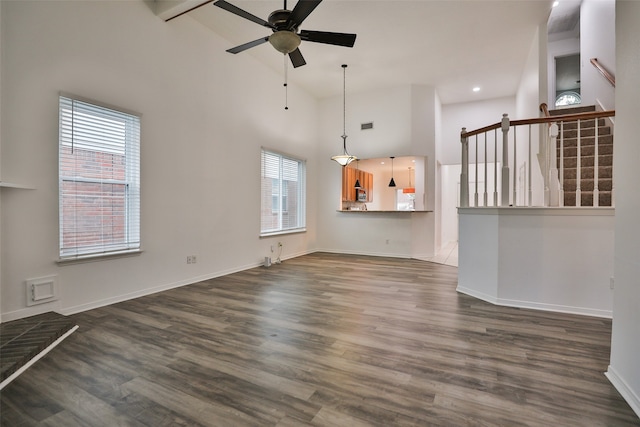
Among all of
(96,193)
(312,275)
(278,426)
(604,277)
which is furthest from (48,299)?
(604,277)

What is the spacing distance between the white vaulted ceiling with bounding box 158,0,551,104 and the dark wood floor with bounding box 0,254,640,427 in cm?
374

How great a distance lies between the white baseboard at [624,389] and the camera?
1.63 m

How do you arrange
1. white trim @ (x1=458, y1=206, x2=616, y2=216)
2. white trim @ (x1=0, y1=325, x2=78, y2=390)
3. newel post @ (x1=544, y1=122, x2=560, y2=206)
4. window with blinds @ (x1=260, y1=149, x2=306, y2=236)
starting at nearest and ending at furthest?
white trim @ (x1=0, y1=325, x2=78, y2=390) → white trim @ (x1=458, y1=206, x2=616, y2=216) → newel post @ (x1=544, y1=122, x2=560, y2=206) → window with blinds @ (x1=260, y1=149, x2=306, y2=236)

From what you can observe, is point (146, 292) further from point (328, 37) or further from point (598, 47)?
point (598, 47)

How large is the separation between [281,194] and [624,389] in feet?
18.3

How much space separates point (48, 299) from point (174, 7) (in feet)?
11.7

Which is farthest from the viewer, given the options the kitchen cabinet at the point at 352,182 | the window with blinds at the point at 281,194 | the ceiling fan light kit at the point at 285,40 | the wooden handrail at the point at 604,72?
the kitchen cabinet at the point at 352,182

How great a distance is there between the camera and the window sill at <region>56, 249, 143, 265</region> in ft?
10.0

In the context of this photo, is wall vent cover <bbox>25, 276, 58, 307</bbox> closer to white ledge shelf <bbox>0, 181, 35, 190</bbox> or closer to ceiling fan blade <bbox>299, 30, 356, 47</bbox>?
white ledge shelf <bbox>0, 181, 35, 190</bbox>

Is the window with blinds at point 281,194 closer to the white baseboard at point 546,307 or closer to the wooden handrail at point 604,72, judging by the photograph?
the white baseboard at point 546,307

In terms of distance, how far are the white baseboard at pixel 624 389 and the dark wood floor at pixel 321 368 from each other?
0.12ft

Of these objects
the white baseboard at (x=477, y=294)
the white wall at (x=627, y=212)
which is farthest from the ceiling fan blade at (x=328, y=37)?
the white baseboard at (x=477, y=294)

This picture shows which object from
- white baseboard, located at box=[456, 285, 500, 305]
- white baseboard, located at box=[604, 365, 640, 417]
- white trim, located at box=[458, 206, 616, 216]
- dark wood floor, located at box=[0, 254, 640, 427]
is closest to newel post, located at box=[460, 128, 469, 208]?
white trim, located at box=[458, 206, 616, 216]

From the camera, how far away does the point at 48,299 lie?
2.94m
